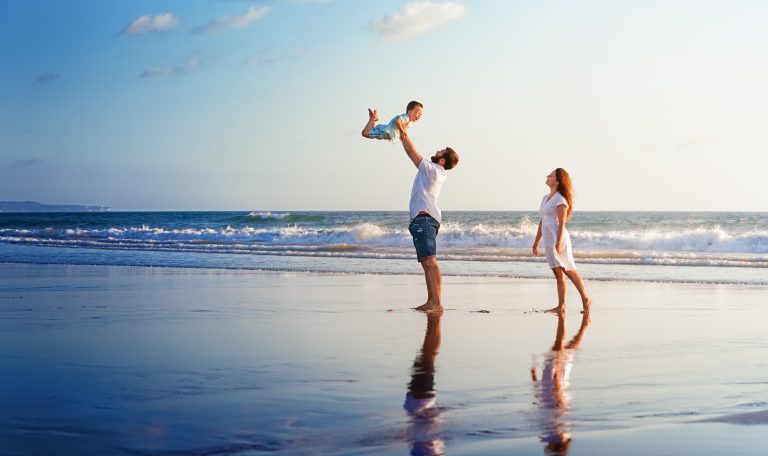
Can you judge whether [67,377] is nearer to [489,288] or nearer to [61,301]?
[61,301]

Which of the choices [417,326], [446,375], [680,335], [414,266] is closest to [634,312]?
[680,335]

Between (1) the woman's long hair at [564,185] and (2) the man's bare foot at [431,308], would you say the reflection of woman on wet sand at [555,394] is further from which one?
(1) the woman's long hair at [564,185]

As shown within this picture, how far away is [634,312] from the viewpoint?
9.59 metres

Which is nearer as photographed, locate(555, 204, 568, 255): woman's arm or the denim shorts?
the denim shorts

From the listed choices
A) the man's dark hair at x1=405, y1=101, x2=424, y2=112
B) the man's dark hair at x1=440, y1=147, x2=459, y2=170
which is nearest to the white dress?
the man's dark hair at x1=440, y1=147, x2=459, y2=170

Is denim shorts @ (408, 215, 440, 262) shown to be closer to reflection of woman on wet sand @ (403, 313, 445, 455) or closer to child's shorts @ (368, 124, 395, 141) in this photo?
child's shorts @ (368, 124, 395, 141)

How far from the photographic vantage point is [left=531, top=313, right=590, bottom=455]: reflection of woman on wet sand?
12.7 ft

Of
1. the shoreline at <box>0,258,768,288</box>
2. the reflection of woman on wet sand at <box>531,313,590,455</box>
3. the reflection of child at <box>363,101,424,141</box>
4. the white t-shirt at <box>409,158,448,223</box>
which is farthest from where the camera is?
the shoreline at <box>0,258,768,288</box>

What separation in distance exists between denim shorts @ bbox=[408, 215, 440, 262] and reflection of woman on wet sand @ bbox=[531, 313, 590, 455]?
7.62 ft

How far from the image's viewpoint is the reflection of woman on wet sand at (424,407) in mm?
3762

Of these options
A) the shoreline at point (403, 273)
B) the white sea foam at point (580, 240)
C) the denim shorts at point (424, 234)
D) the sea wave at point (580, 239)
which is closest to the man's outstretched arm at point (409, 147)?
the denim shorts at point (424, 234)

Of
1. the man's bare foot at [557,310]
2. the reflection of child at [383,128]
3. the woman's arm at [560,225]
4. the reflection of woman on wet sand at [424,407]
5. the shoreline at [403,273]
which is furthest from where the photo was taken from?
the shoreline at [403,273]

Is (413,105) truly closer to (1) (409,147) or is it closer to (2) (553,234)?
(1) (409,147)

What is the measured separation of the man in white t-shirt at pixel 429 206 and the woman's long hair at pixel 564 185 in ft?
4.86
